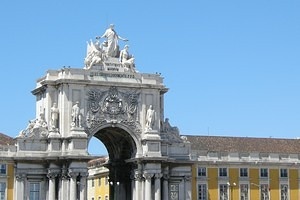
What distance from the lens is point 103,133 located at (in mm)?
96062

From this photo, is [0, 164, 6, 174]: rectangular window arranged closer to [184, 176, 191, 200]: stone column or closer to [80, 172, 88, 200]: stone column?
[80, 172, 88, 200]: stone column

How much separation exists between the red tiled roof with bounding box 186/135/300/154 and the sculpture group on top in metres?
15.0

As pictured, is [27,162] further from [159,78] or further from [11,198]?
[159,78]

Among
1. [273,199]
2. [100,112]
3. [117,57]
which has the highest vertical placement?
[117,57]

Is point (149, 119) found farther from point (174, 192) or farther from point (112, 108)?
point (174, 192)

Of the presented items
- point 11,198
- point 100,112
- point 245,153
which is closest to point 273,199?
point 245,153

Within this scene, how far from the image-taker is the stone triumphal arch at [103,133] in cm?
8806

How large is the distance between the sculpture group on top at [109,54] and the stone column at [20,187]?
13472 mm

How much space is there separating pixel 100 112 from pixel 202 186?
1447 cm

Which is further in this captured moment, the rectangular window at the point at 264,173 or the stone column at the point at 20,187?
the rectangular window at the point at 264,173

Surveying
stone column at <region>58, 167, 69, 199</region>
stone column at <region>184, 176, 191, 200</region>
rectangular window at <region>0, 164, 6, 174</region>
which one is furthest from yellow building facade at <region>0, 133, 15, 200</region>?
stone column at <region>184, 176, 191, 200</region>

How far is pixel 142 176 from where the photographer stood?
91312 millimetres

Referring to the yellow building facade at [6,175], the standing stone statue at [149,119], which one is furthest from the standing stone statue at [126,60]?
the yellow building facade at [6,175]

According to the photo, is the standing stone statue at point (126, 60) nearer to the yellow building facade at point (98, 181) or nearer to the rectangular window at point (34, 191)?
the rectangular window at point (34, 191)
